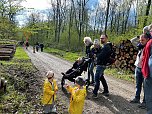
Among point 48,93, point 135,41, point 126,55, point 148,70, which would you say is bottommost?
point 126,55

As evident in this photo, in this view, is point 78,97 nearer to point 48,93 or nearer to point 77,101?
point 77,101

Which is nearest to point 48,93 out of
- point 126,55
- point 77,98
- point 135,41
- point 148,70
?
point 77,98

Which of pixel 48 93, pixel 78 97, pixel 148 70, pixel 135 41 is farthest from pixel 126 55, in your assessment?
pixel 148 70

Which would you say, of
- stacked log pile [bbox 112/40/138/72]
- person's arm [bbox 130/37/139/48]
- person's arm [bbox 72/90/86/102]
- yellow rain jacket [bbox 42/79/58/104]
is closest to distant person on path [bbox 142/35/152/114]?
person's arm [bbox 72/90/86/102]

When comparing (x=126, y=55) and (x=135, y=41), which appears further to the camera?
(x=126, y=55)

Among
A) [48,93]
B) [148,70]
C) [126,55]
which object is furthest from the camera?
[126,55]

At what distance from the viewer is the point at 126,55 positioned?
2098cm

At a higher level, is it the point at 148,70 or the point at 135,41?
the point at 135,41

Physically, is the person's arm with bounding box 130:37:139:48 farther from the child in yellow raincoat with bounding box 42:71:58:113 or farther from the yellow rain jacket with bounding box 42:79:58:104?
the yellow rain jacket with bounding box 42:79:58:104

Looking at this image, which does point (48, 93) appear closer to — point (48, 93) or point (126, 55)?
point (48, 93)

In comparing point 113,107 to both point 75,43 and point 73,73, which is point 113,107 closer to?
point 73,73

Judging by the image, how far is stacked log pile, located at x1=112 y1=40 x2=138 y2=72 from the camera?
20266mm

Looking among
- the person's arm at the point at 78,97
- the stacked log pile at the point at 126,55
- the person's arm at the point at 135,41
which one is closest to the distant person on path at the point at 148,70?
the person's arm at the point at 78,97

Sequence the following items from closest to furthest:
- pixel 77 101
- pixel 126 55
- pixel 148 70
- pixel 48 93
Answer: pixel 148 70 < pixel 77 101 < pixel 48 93 < pixel 126 55
